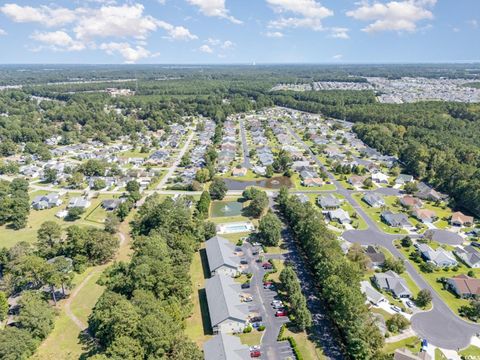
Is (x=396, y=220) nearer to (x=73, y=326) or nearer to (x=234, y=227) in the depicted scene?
(x=234, y=227)

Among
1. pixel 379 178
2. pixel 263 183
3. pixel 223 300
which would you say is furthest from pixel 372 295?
pixel 379 178

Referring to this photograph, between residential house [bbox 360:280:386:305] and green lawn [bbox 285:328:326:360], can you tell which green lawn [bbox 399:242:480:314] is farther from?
green lawn [bbox 285:328:326:360]

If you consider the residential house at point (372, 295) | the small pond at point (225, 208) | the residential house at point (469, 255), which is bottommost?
the residential house at point (372, 295)

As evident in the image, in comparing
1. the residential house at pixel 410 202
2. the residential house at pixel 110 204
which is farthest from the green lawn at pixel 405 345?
the residential house at pixel 110 204

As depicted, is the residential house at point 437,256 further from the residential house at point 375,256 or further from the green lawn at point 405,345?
the green lawn at point 405,345

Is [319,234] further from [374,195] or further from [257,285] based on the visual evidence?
[374,195]

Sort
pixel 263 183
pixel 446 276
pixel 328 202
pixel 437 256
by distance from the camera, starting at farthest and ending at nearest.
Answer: pixel 263 183 < pixel 328 202 < pixel 437 256 < pixel 446 276
